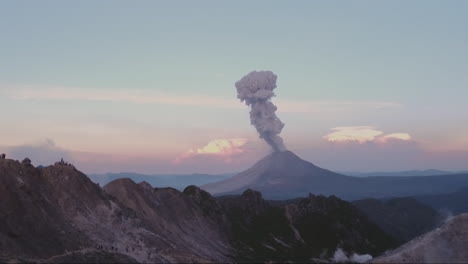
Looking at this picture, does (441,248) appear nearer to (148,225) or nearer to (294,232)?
(148,225)

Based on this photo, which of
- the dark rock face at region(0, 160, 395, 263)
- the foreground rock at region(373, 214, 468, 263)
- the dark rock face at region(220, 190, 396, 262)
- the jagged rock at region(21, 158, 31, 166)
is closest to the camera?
the dark rock face at region(0, 160, 395, 263)

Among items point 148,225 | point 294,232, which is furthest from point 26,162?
point 294,232

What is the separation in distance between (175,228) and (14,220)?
48861 millimetres

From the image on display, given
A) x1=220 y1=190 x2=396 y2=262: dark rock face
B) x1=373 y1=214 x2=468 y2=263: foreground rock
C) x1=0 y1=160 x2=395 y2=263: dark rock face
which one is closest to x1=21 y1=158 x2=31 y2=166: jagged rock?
x1=0 y1=160 x2=395 y2=263: dark rock face

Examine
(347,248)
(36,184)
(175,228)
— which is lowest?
(347,248)

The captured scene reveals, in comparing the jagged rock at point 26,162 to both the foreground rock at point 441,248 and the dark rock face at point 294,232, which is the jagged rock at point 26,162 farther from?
the foreground rock at point 441,248

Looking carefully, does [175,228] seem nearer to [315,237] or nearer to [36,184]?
[36,184]

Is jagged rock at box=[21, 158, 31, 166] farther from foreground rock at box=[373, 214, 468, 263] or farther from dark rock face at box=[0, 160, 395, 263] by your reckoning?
foreground rock at box=[373, 214, 468, 263]

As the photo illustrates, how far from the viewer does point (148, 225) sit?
12988cm

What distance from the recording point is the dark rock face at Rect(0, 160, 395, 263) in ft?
321

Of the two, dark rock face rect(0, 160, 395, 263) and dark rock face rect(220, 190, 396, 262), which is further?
dark rock face rect(220, 190, 396, 262)

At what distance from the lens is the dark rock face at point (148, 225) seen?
97875mm

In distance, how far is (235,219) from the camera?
176625mm

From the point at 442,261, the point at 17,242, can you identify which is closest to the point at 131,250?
the point at 17,242
